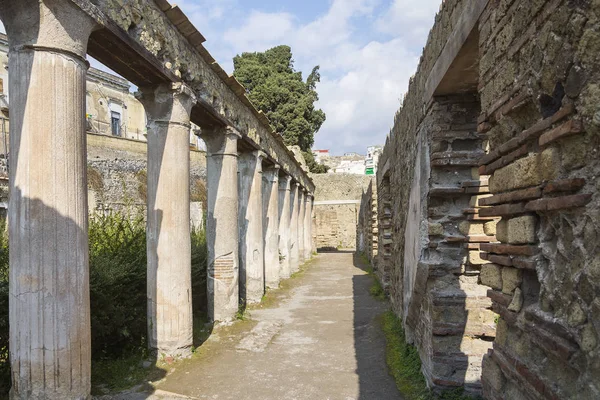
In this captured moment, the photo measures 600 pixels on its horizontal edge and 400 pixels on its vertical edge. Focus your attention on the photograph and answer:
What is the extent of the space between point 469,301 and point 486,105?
2.07 metres

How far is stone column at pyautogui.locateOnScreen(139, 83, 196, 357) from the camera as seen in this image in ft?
18.1

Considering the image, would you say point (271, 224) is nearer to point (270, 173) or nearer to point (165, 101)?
point (270, 173)

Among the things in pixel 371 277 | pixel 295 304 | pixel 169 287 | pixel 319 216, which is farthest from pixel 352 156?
pixel 169 287

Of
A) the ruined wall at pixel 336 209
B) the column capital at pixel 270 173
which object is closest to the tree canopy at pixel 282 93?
the ruined wall at pixel 336 209

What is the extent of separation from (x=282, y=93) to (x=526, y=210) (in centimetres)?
2595

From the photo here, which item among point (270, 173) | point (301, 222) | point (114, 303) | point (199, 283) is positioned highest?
point (270, 173)

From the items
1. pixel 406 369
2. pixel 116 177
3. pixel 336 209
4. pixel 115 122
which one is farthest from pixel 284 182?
pixel 115 122

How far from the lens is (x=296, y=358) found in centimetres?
573

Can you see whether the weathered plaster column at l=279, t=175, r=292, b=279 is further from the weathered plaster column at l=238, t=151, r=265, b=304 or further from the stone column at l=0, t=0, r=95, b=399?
the stone column at l=0, t=0, r=95, b=399

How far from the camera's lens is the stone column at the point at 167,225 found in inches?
217

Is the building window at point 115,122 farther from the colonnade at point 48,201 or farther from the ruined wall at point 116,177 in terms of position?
the colonnade at point 48,201

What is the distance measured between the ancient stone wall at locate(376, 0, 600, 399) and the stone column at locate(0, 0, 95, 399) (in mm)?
2856

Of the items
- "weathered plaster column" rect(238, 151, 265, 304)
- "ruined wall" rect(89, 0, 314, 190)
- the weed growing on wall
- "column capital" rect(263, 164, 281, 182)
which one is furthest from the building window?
the weed growing on wall

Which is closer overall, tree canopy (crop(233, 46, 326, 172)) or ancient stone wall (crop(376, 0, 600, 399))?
ancient stone wall (crop(376, 0, 600, 399))
